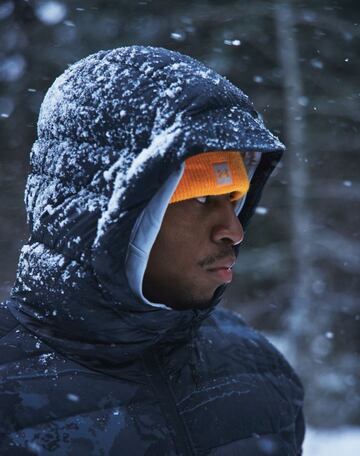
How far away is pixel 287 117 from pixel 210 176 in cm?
616

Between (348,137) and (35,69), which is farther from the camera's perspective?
(348,137)

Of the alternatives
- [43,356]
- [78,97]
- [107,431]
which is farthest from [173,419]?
[78,97]

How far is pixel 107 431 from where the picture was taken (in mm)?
1834

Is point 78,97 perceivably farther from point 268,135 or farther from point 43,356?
point 43,356

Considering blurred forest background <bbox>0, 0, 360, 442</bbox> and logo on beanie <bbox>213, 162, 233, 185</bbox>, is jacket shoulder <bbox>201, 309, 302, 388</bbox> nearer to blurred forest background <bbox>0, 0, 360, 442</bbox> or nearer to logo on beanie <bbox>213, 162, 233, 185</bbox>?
logo on beanie <bbox>213, 162, 233, 185</bbox>

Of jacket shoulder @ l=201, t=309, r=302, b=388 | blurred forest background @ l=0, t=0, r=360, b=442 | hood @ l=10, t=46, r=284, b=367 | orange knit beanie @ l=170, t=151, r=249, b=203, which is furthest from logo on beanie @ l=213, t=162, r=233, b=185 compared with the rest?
blurred forest background @ l=0, t=0, r=360, b=442

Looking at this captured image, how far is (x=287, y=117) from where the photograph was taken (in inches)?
316

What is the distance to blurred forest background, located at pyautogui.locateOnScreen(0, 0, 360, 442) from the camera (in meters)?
7.29

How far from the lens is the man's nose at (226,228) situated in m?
2.13

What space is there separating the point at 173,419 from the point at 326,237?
6.63m

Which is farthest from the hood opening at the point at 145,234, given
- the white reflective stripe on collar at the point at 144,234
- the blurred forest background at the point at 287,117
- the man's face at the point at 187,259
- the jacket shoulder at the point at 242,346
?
the blurred forest background at the point at 287,117

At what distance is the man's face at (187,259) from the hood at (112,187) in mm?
84

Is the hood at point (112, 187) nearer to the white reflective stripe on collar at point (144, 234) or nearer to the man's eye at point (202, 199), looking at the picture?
the white reflective stripe on collar at point (144, 234)

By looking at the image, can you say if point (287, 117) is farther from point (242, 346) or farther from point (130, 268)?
point (130, 268)
